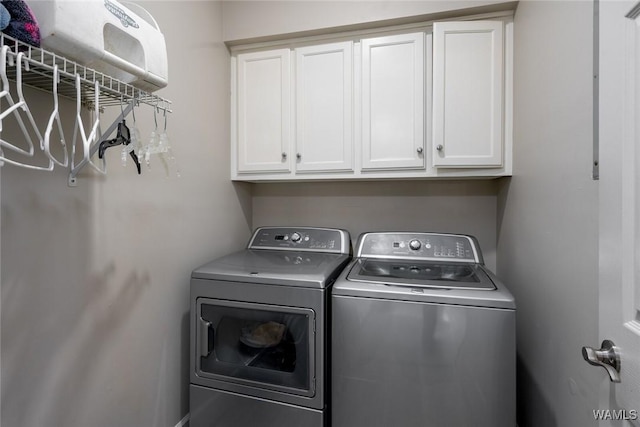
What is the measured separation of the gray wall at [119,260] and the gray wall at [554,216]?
1547 millimetres

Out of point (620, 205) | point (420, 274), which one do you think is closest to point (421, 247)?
point (420, 274)

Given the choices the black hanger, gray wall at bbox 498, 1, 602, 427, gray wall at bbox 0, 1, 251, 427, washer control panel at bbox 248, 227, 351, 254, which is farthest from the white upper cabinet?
the black hanger

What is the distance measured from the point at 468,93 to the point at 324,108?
76 cm

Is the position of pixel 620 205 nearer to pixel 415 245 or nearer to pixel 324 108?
pixel 415 245

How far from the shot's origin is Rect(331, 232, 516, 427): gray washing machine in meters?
1.09

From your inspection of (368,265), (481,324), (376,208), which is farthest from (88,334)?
(376,208)

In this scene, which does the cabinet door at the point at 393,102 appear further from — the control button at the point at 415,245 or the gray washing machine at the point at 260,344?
the gray washing machine at the point at 260,344

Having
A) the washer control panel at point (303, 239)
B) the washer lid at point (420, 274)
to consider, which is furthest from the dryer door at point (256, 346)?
the washer control panel at point (303, 239)

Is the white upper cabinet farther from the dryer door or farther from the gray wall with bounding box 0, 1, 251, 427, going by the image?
the dryer door

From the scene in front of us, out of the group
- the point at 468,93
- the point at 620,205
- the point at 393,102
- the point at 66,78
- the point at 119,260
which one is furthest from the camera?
the point at 393,102

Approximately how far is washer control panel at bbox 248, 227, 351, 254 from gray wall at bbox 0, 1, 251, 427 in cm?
23

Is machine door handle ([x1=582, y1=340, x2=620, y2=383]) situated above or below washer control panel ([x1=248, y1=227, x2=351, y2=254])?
below

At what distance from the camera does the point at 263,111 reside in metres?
1.88

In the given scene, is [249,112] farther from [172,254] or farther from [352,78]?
[172,254]
